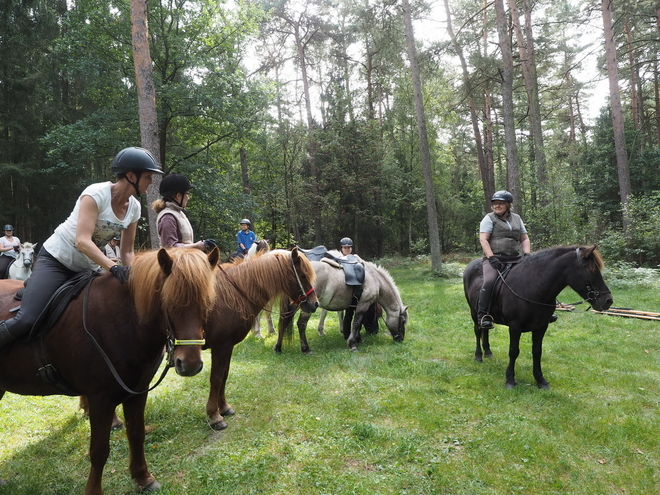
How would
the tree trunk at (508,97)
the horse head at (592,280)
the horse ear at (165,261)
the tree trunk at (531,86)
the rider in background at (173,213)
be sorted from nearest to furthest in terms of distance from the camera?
the horse ear at (165,261), the rider in background at (173,213), the horse head at (592,280), the tree trunk at (508,97), the tree trunk at (531,86)

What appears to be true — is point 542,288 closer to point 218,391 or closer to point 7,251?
point 218,391

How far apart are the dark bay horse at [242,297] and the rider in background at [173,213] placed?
0.66m

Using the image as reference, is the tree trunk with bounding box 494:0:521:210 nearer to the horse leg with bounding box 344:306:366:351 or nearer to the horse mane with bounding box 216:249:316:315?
the horse leg with bounding box 344:306:366:351

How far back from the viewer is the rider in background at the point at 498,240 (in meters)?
5.35

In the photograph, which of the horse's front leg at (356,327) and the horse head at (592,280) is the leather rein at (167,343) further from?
the horse's front leg at (356,327)

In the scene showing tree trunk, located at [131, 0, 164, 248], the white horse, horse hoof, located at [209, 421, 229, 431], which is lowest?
horse hoof, located at [209, 421, 229, 431]

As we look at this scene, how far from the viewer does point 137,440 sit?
276 cm

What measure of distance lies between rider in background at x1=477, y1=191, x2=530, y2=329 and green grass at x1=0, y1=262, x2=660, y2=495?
1.11 meters

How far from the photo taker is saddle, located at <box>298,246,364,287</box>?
6801mm

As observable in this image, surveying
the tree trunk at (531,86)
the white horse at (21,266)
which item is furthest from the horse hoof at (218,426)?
the tree trunk at (531,86)

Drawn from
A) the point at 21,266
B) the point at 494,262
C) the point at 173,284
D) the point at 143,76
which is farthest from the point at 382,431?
the point at 21,266

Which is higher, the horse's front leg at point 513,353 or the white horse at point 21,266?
the white horse at point 21,266

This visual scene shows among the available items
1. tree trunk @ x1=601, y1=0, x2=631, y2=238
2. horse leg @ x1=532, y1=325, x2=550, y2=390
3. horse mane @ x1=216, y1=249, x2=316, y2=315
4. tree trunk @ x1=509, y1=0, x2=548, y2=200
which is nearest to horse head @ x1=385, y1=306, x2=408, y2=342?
horse leg @ x1=532, y1=325, x2=550, y2=390

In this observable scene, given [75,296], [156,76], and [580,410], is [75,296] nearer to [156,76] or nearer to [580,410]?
[580,410]
